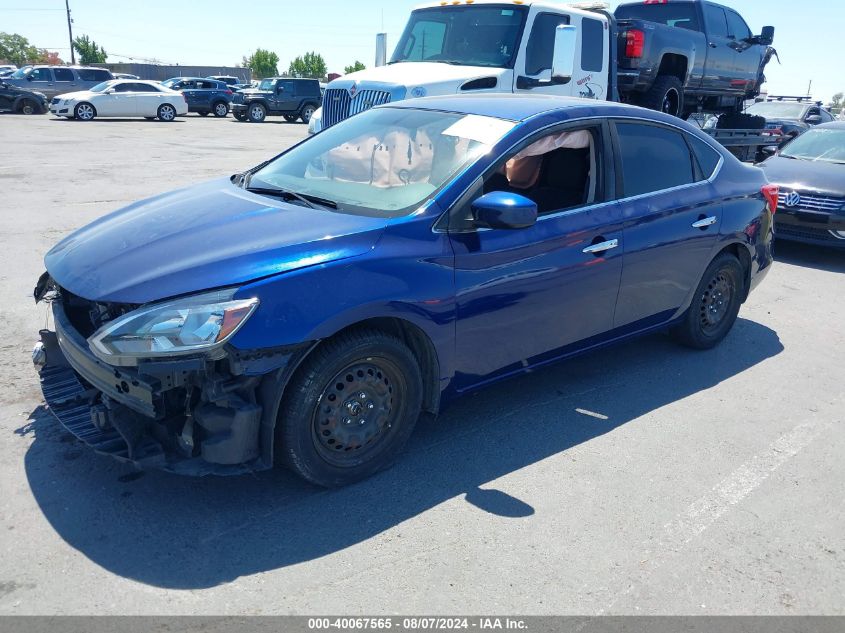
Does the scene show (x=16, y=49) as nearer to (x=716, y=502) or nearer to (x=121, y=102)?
(x=121, y=102)

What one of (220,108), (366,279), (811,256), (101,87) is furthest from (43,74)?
(366,279)

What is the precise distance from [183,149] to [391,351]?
51.0 ft

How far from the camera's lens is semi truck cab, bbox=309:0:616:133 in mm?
8633

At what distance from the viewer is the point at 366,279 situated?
10.9 feet

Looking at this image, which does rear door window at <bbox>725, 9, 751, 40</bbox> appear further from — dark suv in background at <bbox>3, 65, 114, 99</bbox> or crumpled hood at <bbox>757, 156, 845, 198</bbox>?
dark suv in background at <bbox>3, 65, 114, 99</bbox>

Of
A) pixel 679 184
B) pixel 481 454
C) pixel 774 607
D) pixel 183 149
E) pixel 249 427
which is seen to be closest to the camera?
pixel 774 607

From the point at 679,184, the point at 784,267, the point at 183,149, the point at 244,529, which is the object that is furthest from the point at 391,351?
the point at 183,149

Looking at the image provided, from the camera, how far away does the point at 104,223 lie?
158 inches

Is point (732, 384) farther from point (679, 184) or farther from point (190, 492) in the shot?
point (190, 492)

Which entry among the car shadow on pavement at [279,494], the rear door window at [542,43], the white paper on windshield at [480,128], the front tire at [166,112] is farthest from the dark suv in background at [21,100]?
the white paper on windshield at [480,128]

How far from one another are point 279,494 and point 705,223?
3.46 m

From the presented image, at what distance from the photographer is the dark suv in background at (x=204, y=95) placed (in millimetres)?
32594

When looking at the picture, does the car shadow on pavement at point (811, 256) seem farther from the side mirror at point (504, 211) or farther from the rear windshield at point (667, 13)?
the side mirror at point (504, 211)

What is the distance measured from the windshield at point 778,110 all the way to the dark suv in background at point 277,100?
18433 mm
